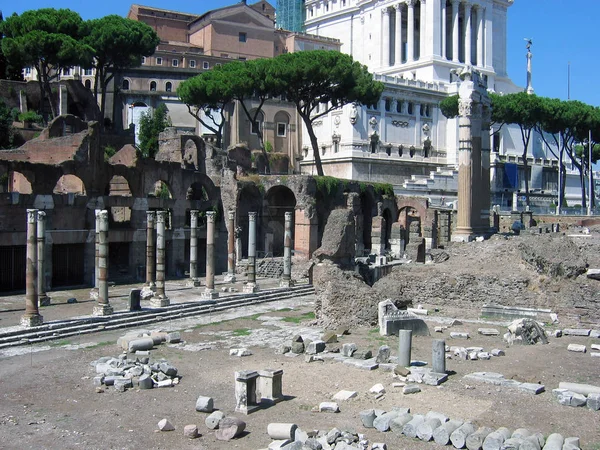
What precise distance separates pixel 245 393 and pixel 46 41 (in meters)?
31.6

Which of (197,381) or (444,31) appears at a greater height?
(444,31)

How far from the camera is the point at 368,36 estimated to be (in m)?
73.1

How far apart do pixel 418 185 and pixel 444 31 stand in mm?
25139

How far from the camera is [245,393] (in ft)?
35.7

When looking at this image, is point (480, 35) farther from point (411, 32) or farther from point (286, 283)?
point (286, 283)

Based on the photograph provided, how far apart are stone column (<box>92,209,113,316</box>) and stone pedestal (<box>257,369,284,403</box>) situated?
29.4 feet

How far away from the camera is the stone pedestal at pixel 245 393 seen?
1085cm

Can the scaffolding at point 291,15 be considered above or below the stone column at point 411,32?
above

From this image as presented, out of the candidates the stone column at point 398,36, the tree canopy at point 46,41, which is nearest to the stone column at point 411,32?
the stone column at point 398,36

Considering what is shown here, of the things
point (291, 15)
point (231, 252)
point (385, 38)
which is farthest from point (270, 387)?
point (291, 15)

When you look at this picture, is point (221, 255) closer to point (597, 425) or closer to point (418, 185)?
point (418, 185)

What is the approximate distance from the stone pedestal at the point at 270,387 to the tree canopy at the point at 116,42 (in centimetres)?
3191

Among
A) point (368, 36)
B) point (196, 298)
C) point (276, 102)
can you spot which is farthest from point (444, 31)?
point (196, 298)

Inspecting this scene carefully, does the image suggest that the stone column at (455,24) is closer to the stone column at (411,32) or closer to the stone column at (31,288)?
the stone column at (411,32)
